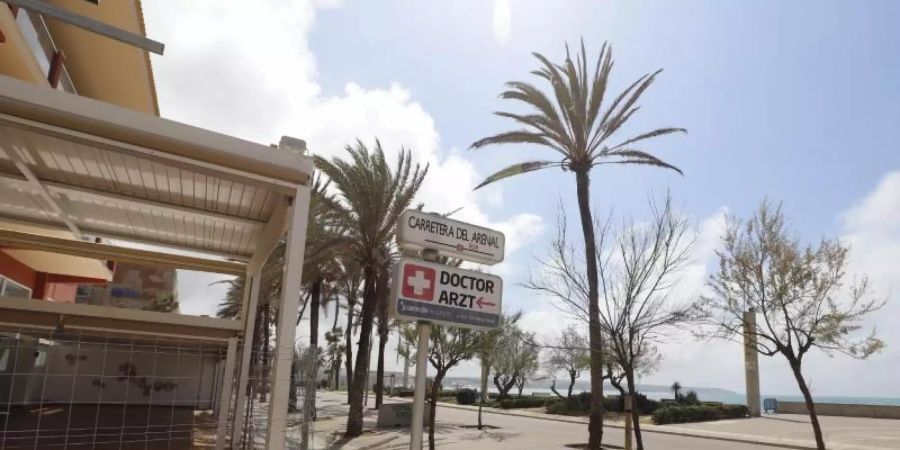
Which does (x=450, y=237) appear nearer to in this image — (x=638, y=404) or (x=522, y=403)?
(x=638, y=404)

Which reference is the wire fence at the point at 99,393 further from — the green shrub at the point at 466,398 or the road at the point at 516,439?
the green shrub at the point at 466,398

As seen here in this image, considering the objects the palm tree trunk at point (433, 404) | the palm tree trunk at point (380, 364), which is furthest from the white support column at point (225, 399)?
the palm tree trunk at point (380, 364)

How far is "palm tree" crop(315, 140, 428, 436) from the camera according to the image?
67.3ft

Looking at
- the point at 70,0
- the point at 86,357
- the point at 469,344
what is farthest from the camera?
the point at 86,357

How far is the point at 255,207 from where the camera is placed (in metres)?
8.72

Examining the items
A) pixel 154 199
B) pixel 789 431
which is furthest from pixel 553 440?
pixel 154 199

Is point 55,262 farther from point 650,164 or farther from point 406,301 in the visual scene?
point 650,164

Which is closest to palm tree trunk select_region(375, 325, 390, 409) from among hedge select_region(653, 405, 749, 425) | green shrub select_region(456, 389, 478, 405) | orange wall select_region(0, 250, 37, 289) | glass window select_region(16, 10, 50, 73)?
green shrub select_region(456, 389, 478, 405)

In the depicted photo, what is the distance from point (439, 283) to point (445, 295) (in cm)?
11

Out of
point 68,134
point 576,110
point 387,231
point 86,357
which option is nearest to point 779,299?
point 576,110

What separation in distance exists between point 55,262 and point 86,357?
10.2 meters

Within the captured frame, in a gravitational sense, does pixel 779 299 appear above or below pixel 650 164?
below

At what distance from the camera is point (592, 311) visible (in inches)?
627

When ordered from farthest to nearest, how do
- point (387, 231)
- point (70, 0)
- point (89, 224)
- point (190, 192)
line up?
point (387, 231), point (89, 224), point (70, 0), point (190, 192)
